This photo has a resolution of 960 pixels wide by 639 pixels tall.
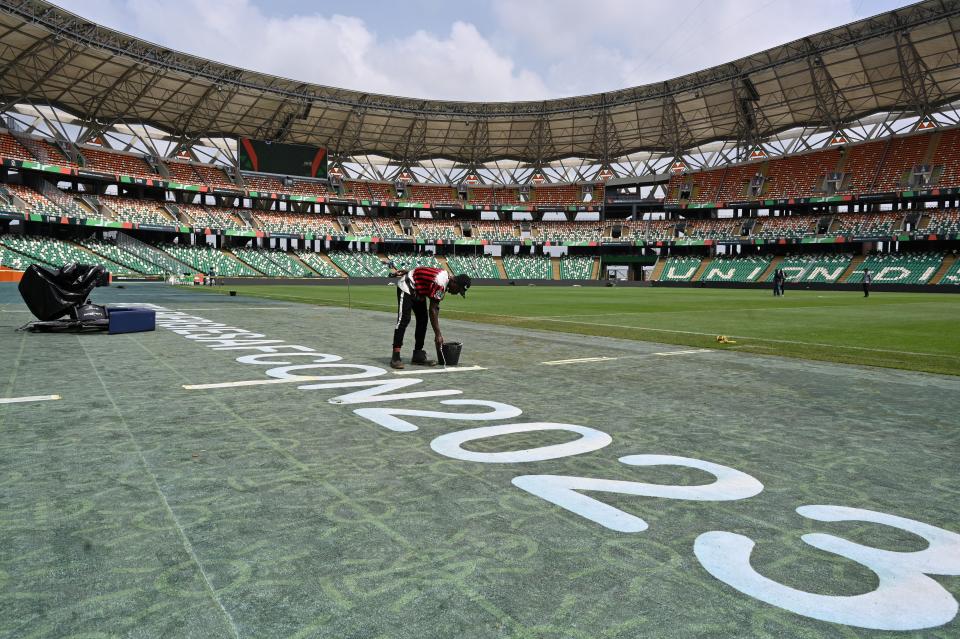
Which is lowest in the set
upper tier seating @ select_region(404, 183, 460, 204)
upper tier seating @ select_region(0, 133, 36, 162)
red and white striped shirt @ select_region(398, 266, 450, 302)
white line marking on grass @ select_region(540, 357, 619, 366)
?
white line marking on grass @ select_region(540, 357, 619, 366)

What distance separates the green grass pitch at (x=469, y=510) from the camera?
2.31m

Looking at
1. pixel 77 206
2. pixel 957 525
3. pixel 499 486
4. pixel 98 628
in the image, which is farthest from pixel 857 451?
pixel 77 206

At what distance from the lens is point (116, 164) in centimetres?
6619

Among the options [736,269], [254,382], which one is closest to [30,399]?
[254,382]

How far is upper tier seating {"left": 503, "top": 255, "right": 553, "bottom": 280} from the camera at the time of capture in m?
78.9

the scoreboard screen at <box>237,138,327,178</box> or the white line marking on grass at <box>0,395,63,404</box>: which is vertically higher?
the scoreboard screen at <box>237,138,327,178</box>

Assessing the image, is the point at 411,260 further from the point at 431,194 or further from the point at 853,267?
the point at 853,267

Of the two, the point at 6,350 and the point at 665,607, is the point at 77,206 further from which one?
the point at 665,607

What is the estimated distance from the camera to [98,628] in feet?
7.15

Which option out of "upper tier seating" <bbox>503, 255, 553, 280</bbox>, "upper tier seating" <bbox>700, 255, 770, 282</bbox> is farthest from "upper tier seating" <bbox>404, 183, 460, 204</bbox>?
"upper tier seating" <bbox>700, 255, 770, 282</bbox>

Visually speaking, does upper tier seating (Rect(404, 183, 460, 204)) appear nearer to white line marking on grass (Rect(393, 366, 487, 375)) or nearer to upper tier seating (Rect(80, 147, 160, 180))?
upper tier seating (Rect(80, 147, 160, 180))

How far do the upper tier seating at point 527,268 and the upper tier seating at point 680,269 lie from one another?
1444 centimetres

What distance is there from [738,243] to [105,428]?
246 feet

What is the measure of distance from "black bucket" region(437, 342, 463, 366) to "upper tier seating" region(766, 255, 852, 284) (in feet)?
190
